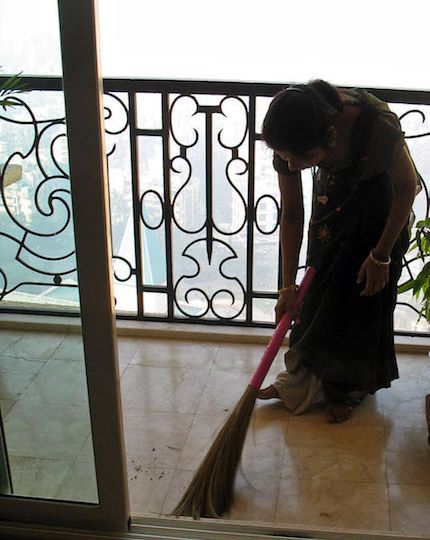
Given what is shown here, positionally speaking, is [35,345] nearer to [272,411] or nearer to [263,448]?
[263,448]

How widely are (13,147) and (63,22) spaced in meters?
0.30

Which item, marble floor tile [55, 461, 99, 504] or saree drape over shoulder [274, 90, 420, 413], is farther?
saree drape over shoulder [274, 90, 420, 413]

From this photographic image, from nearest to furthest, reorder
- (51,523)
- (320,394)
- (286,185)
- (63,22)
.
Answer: (63,22)
(51,523)
(286,185)
(320,394)

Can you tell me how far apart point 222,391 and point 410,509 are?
33.0 inches

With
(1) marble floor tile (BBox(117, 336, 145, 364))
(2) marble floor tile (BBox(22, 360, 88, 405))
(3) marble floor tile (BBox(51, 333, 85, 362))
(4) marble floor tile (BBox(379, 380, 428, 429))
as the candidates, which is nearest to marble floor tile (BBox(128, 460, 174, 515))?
(2) marble floor tile (BBox(22, 360, 88, 405))

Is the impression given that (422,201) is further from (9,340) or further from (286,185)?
(9,340)

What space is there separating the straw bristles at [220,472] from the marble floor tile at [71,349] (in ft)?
2.02

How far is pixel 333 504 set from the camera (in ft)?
6.73

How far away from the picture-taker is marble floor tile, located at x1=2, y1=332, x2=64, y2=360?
169 centimetres

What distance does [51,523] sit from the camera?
189cm

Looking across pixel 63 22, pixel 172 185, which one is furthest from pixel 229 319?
pixel 63 22

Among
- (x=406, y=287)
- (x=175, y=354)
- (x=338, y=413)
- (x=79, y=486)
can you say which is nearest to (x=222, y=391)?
(x=175, y=354)

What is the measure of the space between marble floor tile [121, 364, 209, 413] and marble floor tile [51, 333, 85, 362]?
888 mm

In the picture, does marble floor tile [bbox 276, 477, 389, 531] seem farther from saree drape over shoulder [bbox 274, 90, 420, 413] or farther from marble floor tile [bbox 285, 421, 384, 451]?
saree drape over shoulder [bbox 274, 90, 420, 413]
